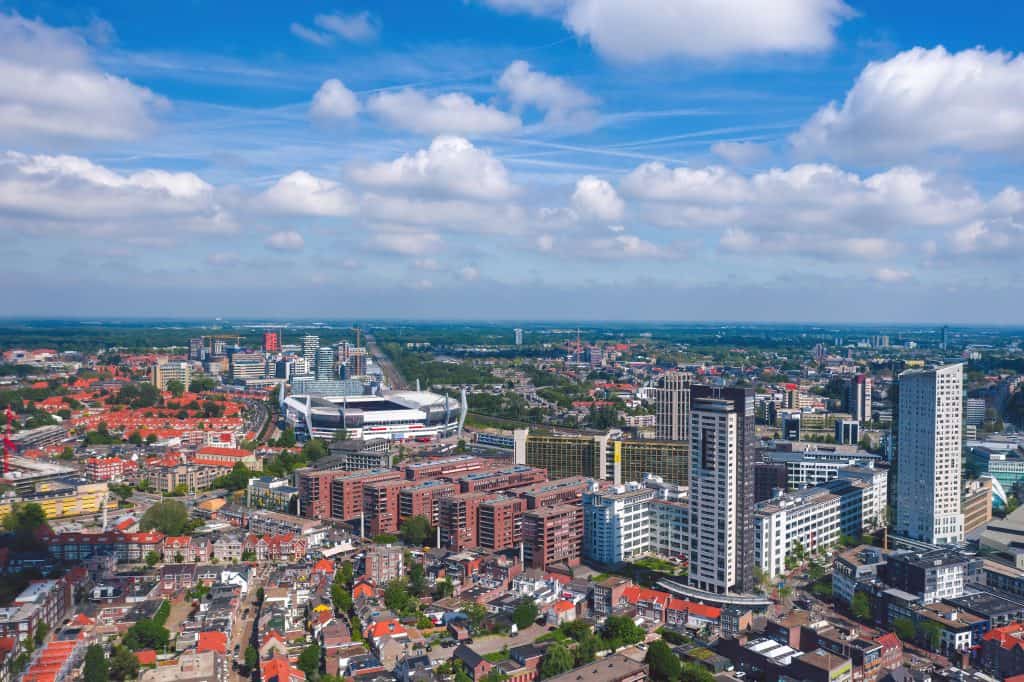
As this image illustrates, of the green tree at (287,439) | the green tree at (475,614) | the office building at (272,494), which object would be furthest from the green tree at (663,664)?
the green tree at (287,439)

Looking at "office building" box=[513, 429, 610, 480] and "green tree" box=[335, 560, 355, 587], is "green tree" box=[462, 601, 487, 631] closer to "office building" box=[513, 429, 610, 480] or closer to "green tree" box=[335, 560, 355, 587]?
"green tree" box=[335, 560, 355, 587]

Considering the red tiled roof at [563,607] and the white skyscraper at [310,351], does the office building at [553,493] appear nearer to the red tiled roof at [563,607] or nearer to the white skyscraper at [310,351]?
the red tiled roof at [563,607]

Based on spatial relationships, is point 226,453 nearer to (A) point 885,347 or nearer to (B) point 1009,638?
(B) point 1009,638

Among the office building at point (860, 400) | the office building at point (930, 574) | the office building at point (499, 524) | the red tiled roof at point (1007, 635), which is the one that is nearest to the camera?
the red tiled roof at point (1007, 635)

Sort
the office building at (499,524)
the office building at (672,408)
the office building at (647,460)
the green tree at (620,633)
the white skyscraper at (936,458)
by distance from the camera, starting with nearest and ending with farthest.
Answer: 1. the green tree at (620,633)
2. the white skyscraper at (936,458)
3. the office building at (499,524)
4. the office building at (647,460)
5. the office building at (672,408)

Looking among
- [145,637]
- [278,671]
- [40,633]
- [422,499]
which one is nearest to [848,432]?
[422,499]

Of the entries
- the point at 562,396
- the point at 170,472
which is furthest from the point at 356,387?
the point at 170,472

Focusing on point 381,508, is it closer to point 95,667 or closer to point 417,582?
point 417,582
